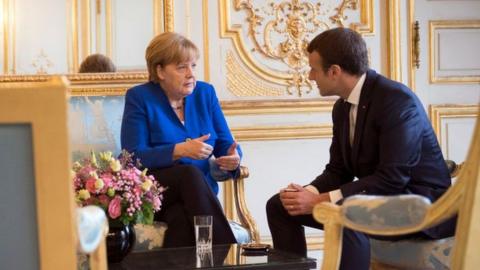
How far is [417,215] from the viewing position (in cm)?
140

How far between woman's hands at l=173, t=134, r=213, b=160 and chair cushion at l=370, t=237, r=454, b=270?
86 centimetres

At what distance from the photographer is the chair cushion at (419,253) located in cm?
255

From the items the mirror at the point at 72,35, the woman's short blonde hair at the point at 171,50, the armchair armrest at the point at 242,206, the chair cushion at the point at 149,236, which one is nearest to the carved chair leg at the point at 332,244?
the chair cushion at the point at 149,236

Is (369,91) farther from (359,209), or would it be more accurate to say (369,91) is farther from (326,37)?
(359,209)

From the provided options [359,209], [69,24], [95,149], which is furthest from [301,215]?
[69,24]

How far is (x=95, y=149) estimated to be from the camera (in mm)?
3586

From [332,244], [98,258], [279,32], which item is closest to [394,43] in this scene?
[279,32]

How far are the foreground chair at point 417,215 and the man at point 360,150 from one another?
1.04 m

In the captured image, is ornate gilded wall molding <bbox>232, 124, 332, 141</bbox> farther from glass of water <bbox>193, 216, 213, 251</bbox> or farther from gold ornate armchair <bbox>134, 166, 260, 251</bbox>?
glass of water <bbox>193, 216, 213, 251</bbox>

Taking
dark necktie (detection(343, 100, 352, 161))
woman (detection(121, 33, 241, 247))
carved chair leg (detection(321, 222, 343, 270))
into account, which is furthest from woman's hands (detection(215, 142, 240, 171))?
carved chair leg (detection(321, 222, 343, 270))

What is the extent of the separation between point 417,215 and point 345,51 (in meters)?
1.52

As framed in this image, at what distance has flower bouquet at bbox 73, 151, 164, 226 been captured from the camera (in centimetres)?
243

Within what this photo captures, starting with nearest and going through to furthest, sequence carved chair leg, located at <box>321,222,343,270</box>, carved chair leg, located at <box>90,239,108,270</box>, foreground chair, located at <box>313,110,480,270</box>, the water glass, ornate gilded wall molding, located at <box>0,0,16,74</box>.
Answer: foreground chair, located at <box>313,110,480,270</box> < carved chair leg, located at <box>90,239,108,270</box> < carved chair leg, located at <box>321,222,343,270</box> < the water glass < ornate gilded wall molding, located at <box>0,0,16,74</box>

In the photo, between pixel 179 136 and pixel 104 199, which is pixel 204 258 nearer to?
pixel 104 199
